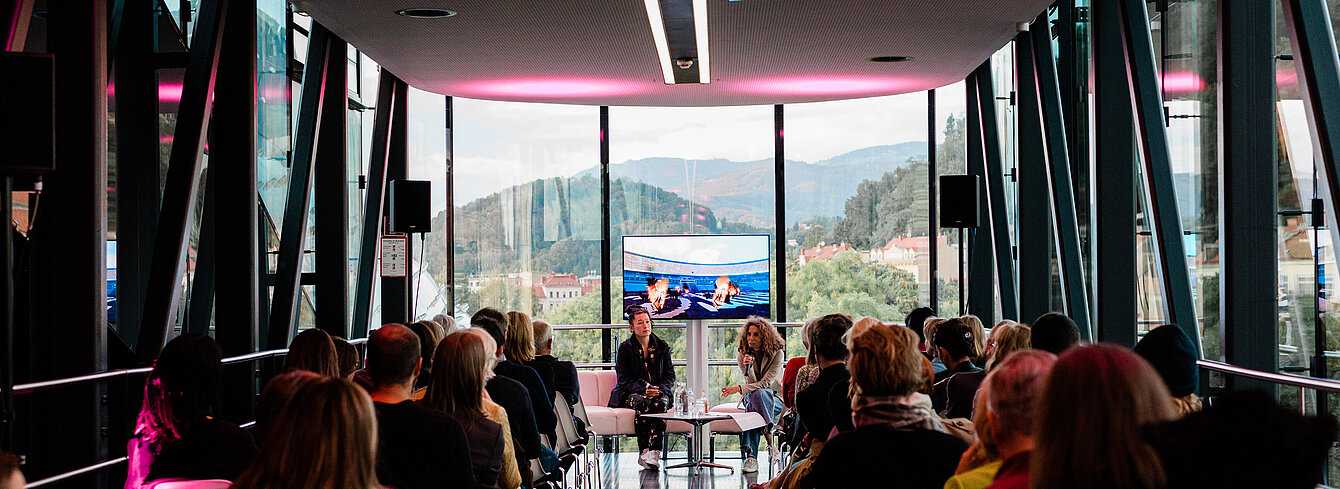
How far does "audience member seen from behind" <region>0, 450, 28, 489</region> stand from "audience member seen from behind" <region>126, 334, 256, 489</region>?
133cm

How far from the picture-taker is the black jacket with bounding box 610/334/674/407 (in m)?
9.73

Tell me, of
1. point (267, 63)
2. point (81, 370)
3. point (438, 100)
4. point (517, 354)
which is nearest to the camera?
point (81, 370)

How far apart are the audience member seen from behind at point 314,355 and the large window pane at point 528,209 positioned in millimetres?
8224

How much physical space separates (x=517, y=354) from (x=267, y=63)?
3.93m

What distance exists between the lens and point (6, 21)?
4.44 meters

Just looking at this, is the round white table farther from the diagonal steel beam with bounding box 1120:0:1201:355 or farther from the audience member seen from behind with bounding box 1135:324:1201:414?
the audience member seen from behind with bounding box 1135:324:1201:414

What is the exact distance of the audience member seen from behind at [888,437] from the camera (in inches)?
121

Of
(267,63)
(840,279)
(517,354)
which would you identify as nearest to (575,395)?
(517,354)

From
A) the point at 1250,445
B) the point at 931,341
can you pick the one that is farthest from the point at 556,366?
the point at 1250,445

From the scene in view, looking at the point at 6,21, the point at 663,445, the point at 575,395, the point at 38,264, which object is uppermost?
the point at 6,21

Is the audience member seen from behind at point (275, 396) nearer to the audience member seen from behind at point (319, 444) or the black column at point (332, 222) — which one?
the audience member seen from behind at point (319, 444)

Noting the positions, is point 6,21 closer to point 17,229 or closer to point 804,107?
point 17,229

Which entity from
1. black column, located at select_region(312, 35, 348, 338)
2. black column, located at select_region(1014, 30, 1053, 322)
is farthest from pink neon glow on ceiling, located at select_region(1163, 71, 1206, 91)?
black column, located at select_region(312, 35, 348, 338)

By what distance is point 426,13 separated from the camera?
7.79 m
